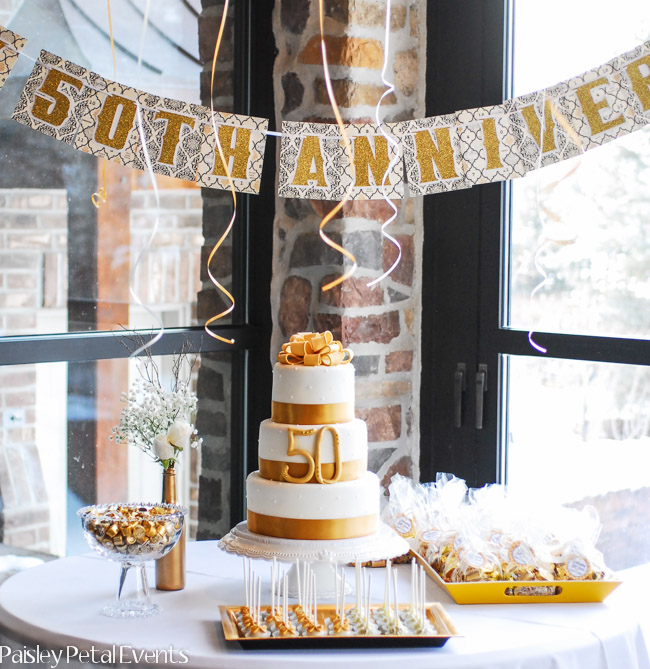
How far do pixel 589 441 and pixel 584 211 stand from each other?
53cm

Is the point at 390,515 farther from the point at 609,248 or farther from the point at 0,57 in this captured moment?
the point at 0,57

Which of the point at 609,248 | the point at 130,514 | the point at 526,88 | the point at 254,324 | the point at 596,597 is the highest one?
the point at 526,88

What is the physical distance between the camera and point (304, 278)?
2590 millimetres

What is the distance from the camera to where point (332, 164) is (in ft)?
6.92

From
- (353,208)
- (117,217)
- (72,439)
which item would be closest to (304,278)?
(353,208)

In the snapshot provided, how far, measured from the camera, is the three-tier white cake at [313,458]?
1781 mm

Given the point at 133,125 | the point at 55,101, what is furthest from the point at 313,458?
the point at 55,101

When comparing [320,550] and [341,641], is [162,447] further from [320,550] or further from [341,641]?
[341,641]

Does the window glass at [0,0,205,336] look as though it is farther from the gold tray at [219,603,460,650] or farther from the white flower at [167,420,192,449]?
the gold tray at [219,603,460,650]

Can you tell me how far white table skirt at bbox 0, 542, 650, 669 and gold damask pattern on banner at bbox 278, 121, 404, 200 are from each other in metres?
0.80

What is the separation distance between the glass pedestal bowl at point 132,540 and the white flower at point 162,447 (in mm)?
159

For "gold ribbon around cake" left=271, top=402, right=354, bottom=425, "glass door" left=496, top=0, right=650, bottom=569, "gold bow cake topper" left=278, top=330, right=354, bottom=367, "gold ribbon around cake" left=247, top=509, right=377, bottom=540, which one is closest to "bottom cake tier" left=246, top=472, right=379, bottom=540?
"gold ribbon around cake" left=247, top=509, right=377, bottom=540

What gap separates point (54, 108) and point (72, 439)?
0.86 metres

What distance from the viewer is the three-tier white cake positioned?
178cm
